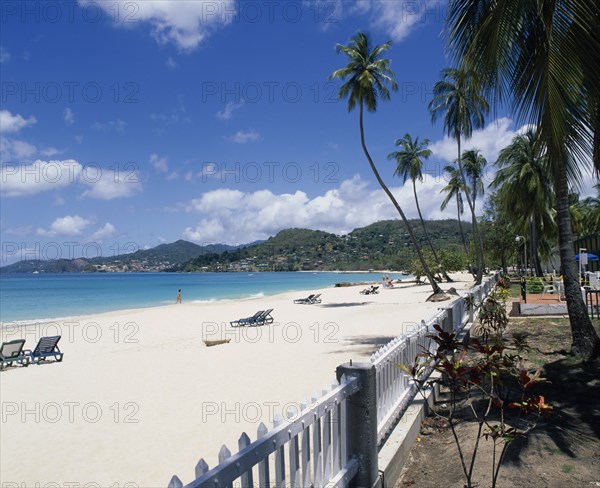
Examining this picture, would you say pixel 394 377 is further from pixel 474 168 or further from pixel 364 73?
pixel 474 168

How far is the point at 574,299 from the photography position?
25.8ft

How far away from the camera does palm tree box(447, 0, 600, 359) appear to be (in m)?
4.71

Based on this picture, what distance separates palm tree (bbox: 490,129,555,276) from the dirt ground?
30136 mm

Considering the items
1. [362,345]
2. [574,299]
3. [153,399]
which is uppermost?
[574,299]

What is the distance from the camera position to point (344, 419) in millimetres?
3475

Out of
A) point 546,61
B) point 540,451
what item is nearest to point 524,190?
point 546,61

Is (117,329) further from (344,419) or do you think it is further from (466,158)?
(466,158)

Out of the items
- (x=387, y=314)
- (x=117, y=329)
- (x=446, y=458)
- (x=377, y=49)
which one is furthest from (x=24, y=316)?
(x=446, y=458)

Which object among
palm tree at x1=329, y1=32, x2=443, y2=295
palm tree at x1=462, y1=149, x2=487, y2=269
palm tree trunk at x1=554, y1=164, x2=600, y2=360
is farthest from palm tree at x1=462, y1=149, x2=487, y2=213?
palm tree trunk at x1=554, y1=164, x2=600, y2=360

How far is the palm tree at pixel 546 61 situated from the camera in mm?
4711

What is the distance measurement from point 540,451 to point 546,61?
409cm

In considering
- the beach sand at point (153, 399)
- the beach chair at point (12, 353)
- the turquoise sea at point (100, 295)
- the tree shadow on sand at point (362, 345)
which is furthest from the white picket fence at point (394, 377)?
the turquoise sea at point (100, 295)

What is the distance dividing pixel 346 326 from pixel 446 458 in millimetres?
12948

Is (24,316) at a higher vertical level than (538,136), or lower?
lower
